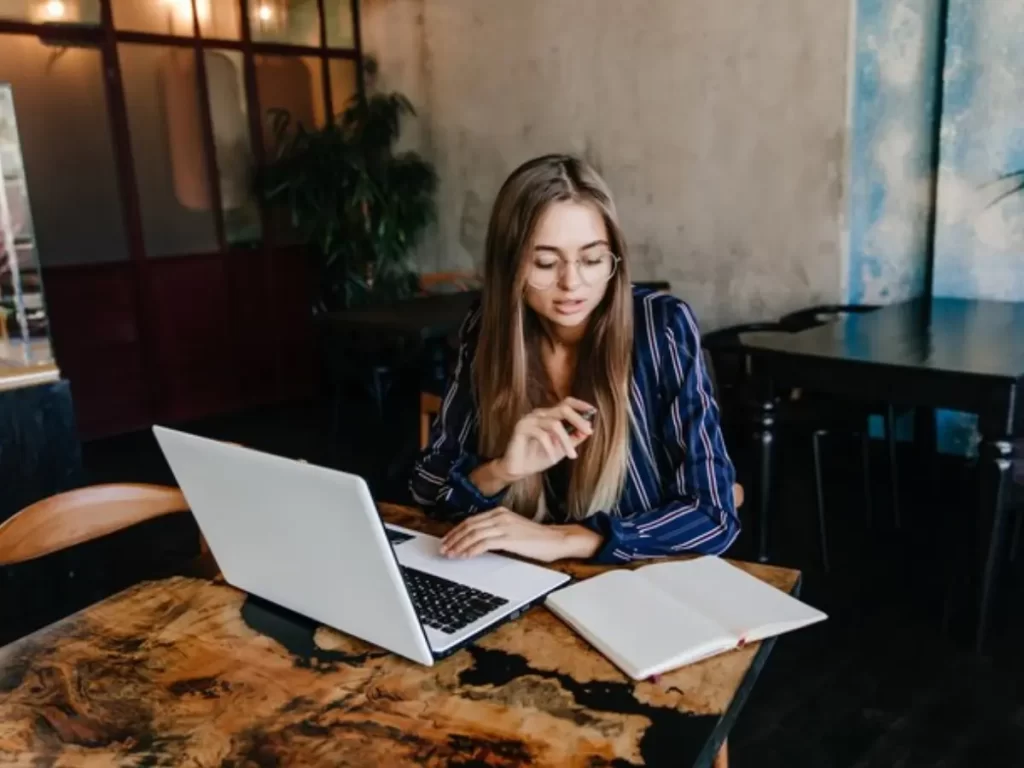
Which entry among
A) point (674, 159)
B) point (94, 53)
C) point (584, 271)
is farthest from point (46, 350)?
point (674, 159)

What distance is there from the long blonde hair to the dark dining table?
1.10m

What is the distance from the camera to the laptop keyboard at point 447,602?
1.00 metres

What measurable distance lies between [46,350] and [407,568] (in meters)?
1.88

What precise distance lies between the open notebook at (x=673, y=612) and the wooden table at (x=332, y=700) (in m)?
0.02

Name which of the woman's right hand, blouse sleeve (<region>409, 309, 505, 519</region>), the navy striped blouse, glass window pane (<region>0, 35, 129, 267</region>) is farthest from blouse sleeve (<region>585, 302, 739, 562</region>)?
glass window pane (<region>0, 35, 129, 267</region>)

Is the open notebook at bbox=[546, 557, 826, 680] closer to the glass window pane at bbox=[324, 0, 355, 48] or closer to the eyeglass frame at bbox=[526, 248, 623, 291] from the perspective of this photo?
the eyeglass frame at bbox=[526, 248, 623, 291]

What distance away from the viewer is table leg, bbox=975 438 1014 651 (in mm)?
2072

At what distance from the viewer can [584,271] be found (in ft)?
4.52

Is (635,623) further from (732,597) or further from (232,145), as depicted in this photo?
(232,145)

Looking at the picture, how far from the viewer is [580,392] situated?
4.82ft

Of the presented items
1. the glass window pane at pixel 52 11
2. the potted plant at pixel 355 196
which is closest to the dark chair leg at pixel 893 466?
the potted plant at pixel 355 196

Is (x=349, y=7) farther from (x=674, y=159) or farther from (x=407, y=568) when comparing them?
(x=407, y=568)

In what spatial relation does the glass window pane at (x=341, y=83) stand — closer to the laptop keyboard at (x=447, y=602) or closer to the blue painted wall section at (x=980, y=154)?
the blue painted wall section at (x=980, y=154)

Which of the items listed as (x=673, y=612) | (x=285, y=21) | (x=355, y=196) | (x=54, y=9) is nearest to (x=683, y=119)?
(x=355, y=196)
